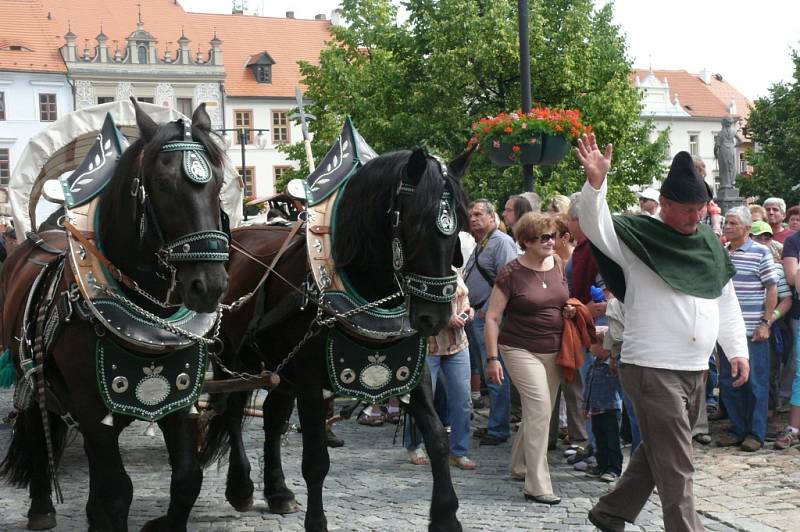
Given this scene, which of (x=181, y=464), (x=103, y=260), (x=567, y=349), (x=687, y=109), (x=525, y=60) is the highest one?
(x=687, y=109)

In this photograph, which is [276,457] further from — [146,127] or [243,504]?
[146,127]

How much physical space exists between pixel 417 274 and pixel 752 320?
4353 mm

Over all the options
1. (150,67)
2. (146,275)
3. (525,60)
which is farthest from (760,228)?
(150,67)

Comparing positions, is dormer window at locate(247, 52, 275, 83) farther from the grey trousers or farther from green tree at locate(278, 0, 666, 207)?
the grey trousers

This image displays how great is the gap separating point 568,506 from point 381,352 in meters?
1.90

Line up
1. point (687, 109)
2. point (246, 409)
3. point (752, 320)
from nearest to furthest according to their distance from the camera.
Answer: point (246, 409) → point (752, 320) → point (687, 109)

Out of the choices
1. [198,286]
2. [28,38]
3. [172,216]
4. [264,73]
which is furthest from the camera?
[264,73]

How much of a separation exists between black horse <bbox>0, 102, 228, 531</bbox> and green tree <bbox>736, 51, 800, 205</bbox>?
36445 millimetres

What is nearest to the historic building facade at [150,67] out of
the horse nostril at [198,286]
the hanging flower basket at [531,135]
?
the hanging flower basket at [531,135]

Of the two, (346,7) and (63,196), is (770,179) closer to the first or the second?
(346,7)

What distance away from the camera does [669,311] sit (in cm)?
503

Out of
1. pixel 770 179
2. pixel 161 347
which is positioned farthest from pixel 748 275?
pixel 770 179

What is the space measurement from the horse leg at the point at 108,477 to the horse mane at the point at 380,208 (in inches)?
56.4

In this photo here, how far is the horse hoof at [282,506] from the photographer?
6391 mm
